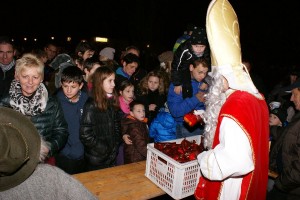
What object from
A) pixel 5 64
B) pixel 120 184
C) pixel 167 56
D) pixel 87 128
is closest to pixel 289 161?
A: pixel 120 184

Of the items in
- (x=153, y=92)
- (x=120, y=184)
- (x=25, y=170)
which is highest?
(x=25, y=170)

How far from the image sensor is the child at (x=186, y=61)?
3591mm

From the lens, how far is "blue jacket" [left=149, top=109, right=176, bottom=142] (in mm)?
3961

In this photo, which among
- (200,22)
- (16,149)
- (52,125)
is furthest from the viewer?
(200,22)

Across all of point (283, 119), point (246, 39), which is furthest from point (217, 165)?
point (246, 39)

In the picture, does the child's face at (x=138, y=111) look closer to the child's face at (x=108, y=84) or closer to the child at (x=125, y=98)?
the child at (x=125, y=98)

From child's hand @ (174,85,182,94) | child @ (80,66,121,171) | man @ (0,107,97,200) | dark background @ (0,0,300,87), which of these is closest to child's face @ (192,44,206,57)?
child's hand @ (174,85,182,94)

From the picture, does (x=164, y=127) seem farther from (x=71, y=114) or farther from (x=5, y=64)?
(x=5, y=64)

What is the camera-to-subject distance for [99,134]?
318cm

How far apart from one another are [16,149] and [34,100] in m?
1.80

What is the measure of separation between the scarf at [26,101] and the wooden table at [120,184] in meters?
0.81

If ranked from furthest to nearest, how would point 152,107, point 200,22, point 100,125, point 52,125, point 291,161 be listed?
point 200,22, point 152,107, point 100,125, point 52,125, point 291,161

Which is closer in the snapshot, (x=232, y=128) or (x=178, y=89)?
(x=232, y=128)

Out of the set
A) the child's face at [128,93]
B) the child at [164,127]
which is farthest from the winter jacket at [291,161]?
the child's face at [128,93]
